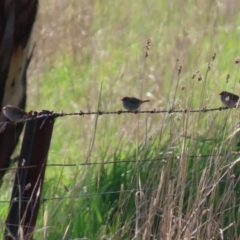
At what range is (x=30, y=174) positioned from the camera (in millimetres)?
3926

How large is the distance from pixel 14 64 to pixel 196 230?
174 centimetres

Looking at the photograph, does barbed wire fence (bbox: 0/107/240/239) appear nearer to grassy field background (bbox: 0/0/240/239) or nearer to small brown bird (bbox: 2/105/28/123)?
small brown bird (bbox: 2/105/28/123)

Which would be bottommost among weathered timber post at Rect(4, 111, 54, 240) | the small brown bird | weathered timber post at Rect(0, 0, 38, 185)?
weathered timber post at Rect(4, 111, 54, 240)

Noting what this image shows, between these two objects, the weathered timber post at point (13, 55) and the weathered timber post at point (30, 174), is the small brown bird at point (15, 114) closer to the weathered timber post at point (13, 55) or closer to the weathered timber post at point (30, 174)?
the weathered timber post at point (30, 174)

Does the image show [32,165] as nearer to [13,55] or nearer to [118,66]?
[13,55]

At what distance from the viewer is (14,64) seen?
491cm

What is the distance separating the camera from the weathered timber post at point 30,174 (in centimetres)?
385

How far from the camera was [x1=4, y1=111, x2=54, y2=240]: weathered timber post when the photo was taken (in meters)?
3.85

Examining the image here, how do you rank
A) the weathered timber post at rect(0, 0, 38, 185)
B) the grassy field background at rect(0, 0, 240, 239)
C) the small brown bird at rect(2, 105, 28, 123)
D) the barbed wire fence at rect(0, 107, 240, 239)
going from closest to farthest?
the barbed wire fence at rect(0, 107, 240, 239) < the small brown bird at rect(2, 105, 28, 123) < the weathered timber post at rect(0, 0, 38, 185) < the grassy field background at rect(0, 0, 240, 239)

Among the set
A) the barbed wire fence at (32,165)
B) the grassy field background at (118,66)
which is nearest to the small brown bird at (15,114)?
the barbed wire fence at (32,165)

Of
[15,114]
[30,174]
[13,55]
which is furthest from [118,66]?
[30,174]

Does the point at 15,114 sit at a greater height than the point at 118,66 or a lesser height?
lesser

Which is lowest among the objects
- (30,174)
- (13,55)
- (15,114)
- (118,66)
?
(30,174)

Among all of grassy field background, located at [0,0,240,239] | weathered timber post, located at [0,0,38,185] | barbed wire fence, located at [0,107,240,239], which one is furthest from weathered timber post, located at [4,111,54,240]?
grassy field background, located at [0,0,240,239]
